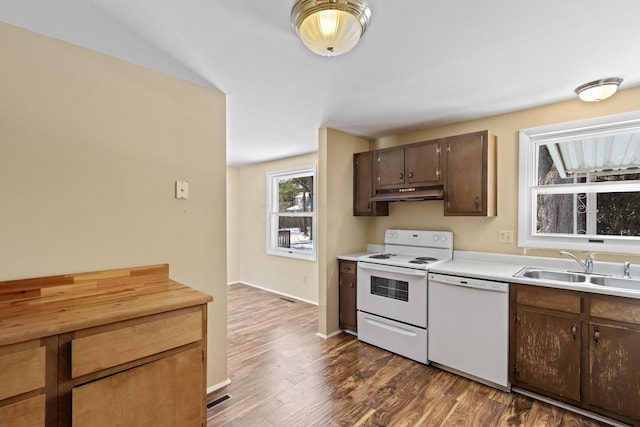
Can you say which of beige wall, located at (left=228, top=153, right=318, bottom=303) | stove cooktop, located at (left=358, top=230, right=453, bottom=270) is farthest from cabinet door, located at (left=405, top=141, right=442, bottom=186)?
beige wall, located at (left=228, top=153, right=318, bottom=303)

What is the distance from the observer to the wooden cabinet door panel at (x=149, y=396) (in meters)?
1.21

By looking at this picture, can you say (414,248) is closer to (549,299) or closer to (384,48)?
(549,299)

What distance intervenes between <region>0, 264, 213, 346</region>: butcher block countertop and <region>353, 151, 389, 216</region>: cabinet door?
2.23 meters

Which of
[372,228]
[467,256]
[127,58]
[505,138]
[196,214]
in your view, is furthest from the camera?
[372,228]

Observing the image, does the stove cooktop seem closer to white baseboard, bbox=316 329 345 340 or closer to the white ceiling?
white baseboard, bbox=316 329 345 340

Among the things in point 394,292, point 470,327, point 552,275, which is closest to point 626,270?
point 552,275

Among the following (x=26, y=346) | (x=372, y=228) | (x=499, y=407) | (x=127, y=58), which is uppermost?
(x=127, y=58)

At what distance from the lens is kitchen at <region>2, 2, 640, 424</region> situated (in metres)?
1.54

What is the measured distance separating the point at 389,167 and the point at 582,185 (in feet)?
5.37

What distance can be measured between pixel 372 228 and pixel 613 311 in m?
2.28

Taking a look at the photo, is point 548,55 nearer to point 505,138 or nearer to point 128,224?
point 505,138

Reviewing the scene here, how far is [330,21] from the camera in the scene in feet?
4.32

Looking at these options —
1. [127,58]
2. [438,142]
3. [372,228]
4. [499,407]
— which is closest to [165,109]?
[127,58]

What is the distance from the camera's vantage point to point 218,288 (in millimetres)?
2252
